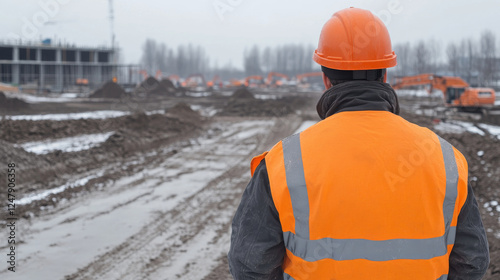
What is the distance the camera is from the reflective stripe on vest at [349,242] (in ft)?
5.08

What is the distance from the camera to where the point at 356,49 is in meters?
1.75

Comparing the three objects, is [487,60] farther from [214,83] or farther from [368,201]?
[368,201]

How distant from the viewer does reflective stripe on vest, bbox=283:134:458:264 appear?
155 centimetres

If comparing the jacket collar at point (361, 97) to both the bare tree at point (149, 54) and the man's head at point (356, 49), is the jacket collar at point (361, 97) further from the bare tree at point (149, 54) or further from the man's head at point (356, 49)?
the bare tree at point (149, 54)

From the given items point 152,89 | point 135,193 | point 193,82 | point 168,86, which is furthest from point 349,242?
point 193,82

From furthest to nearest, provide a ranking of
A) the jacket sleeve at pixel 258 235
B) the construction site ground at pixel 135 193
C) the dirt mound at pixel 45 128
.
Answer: the dirt mound at pixel 45 128 → the construction site ground at pixel 135 193 → the jacket sleeve at pixel 258 235

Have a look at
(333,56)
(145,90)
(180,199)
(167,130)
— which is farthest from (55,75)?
(333,56)

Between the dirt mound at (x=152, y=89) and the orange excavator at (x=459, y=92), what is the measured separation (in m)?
28.1

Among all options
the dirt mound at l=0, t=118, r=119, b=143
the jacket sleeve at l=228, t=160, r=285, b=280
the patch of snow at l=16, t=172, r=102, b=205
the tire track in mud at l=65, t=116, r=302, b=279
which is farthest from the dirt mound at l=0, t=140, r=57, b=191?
the jacket sleeve at l=228, t=160, r=285, b=280

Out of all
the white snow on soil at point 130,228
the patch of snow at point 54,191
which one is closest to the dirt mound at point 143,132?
the white snow on soil at point 130,228

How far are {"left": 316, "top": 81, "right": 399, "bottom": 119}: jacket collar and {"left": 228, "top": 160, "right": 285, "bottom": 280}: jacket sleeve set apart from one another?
36 centimetres

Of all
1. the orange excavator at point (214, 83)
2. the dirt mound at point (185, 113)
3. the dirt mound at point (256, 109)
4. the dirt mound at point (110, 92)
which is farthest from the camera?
the orange excavator at point (214, 83)

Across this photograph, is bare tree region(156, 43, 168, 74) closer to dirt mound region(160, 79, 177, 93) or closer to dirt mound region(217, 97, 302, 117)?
dirt mound region(160, 79, 177, 93)

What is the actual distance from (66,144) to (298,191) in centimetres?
1334
